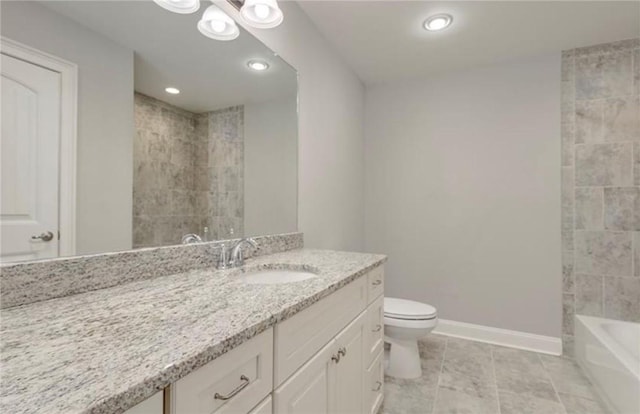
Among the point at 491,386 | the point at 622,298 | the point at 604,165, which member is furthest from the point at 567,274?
the point at 491,386

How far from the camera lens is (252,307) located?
78cm

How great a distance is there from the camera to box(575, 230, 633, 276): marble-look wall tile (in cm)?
215

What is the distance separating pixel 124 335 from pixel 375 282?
3.69 ft

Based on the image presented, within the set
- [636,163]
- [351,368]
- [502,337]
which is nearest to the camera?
[351,368]

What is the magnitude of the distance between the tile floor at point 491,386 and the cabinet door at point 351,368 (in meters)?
0.55

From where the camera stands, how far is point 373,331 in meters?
1.47

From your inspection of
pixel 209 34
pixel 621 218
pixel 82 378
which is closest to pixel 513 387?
pixel 621 218

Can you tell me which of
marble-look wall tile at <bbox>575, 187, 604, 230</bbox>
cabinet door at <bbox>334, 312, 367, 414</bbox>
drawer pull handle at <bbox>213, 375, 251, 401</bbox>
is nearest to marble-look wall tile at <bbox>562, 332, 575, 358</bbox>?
marble-look wall tile at <bbox>575, 187, 604, 230</bbox>

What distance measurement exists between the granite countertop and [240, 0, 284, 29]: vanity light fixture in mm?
1162

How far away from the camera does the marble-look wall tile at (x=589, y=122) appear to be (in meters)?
2.21

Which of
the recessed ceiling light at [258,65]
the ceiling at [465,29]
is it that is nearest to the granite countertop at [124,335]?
the recessed ceiling light at [258,65]

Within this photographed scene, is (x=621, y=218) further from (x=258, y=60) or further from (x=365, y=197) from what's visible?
(x=258, y=60)

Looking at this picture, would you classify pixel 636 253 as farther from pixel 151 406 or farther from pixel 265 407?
pixel 151 406

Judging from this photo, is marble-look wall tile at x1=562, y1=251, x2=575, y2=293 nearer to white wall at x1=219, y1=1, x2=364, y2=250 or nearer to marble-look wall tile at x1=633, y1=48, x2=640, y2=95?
marble-look wall tile at x1=633, y1=48, x2=640, y2=95
